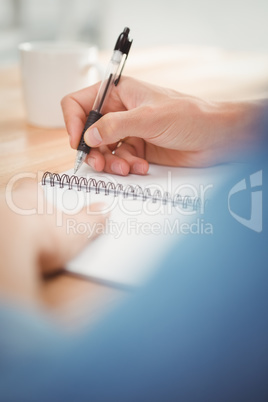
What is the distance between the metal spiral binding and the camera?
1.49 ft

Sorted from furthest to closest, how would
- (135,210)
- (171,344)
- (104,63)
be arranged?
(104,63)
(135,210)
(171,344)

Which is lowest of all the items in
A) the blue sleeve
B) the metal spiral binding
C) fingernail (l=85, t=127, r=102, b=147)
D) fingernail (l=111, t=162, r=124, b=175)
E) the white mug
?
the blue sleeve

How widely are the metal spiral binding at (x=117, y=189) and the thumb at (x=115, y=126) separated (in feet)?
0.20

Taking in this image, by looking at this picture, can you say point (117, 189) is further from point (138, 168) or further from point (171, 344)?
point (171, 344)

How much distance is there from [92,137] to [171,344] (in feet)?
0.98

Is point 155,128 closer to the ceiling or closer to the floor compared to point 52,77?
closer to the floor

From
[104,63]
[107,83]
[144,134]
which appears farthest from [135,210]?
[104,63]

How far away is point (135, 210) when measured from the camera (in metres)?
0.44

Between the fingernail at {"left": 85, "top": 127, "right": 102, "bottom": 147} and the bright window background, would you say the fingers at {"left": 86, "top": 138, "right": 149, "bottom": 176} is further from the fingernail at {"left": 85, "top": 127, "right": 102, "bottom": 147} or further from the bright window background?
the bright window background

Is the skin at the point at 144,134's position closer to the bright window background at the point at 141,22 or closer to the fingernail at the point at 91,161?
the fingernail at the point at 91,161

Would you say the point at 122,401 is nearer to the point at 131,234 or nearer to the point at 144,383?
the point at 144,383

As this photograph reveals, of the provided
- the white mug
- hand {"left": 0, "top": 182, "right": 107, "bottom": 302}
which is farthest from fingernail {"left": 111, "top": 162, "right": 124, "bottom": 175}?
the white mug

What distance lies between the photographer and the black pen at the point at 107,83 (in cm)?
57

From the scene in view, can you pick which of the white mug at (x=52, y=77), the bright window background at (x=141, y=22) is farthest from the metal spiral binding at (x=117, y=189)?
the bright window background at (x=141, y=22)
